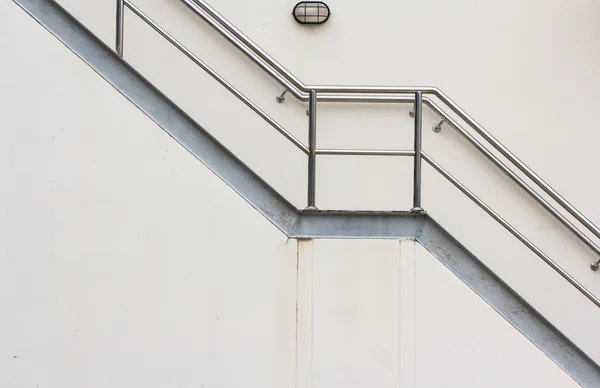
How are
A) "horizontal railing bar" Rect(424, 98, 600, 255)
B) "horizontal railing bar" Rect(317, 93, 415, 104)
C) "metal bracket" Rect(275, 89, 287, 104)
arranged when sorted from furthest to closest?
"metal bracket" Rect(275, 89, 287, 104) < "horizontal railing bar" Rect(317, 93, 415, 104) < "horizontal railing bar" Rect(424, 98, 600, 255)

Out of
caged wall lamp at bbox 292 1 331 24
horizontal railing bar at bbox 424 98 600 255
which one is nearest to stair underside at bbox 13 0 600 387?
horizontal railing bar at bbox 424 98 600 255

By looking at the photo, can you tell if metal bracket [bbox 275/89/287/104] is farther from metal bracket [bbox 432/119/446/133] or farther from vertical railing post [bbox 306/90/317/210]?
metal bracket [bbox 432/119/446/133]

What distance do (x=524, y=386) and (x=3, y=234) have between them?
266 centimetres

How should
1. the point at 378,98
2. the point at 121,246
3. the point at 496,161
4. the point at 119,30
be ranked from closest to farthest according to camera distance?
the point at 121,246, the point at 119,30, the point at 496,161, the point at 378,98

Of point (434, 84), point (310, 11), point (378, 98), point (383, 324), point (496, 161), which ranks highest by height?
point (310, 11)

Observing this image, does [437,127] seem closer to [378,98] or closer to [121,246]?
[378,98]

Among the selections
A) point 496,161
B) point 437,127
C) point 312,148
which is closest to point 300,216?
point 312,148

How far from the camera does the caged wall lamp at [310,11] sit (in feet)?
11.6

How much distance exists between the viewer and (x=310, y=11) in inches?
140

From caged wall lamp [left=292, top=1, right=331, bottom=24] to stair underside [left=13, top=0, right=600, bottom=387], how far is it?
1358mm

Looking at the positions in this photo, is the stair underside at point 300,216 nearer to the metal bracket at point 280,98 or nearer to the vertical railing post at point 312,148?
the vertical railing post at point 312,148

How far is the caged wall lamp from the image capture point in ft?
11.6

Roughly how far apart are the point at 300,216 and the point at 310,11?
63.9 inches

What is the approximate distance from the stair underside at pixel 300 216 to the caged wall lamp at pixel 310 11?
4.46ft
